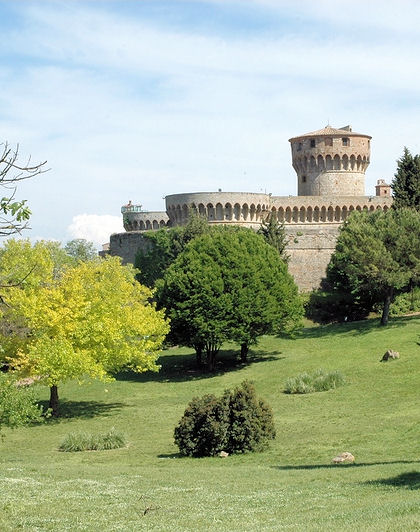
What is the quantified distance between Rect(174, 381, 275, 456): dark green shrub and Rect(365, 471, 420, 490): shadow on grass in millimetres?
9167

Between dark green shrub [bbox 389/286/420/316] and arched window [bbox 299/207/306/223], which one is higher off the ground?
arched window [bbox 299/207/306/223]

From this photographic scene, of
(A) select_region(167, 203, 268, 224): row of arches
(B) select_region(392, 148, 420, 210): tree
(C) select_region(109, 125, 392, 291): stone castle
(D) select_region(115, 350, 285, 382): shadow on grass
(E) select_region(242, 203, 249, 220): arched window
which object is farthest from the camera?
(E) select_region(242, 203, 249, 220): arched window

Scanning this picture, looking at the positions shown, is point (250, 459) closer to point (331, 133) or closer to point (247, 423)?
point (247, 423)

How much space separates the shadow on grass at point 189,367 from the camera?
49875 millimetres

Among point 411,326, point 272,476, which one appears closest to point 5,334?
point 272,476

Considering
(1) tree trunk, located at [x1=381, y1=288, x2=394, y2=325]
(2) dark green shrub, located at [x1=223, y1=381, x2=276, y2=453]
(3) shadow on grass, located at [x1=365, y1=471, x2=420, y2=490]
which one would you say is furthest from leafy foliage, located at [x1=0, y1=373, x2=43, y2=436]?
(1) tree trunk, located at [x1=381, y1=288, x2=394, y2=325]

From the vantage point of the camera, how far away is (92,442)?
31.1 metres

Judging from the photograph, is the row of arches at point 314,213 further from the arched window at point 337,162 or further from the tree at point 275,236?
the tree at point 275,236

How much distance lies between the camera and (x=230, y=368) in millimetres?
51062

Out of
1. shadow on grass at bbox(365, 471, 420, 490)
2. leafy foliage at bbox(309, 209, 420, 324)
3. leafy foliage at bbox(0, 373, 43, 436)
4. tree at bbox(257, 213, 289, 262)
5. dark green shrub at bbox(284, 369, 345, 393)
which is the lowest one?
shadow on grass at bbox(365, 471, 420, 490)

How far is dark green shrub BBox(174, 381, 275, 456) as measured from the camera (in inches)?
1128

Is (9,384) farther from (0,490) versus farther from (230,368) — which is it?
(230,368)

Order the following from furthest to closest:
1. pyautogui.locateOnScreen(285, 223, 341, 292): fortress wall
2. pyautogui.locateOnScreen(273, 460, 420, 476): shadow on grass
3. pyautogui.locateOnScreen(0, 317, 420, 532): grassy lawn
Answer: pyautogui.locateOnScreen(285, 223, 341, 292): fortress wall < pyautogui.locateOnScreen(273, 460, 420, 476): shadow on grass < pyautogui.locateOnScreen(0, 317, 420, 532): grassy lawn

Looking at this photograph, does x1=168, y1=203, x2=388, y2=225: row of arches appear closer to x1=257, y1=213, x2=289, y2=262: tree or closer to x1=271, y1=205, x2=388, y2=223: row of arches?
x1=271, y1=205, x2=388, y2=223: row of arches
